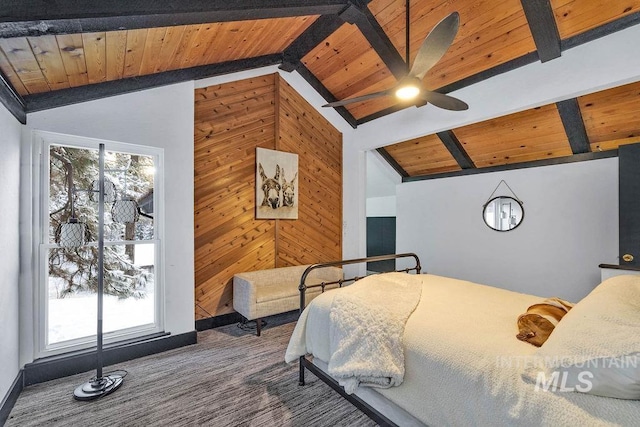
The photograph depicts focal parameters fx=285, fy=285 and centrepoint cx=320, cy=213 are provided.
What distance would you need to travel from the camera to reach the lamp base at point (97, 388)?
2.16 meters

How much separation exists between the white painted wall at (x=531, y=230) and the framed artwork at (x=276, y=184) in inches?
104

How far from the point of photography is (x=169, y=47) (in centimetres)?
261

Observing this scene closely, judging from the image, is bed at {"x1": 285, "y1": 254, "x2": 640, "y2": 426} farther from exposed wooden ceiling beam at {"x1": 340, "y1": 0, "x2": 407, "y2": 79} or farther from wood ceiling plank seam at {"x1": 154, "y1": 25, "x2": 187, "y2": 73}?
exposed wooden ceiling beam at {"x1": 340, "y1": 0, "x2": 407, "y2": 79}

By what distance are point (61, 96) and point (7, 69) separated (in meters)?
0.54

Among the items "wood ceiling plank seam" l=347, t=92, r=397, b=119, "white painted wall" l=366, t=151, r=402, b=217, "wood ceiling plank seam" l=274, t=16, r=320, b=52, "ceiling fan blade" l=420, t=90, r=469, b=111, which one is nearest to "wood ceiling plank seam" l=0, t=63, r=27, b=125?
"wood ceiling plank seam" l=274, t=16, r=320, b=52

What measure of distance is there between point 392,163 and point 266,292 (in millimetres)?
3632

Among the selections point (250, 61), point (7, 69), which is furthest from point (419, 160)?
point (7, 69)

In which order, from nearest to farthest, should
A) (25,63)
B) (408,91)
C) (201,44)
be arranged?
(25,63)
(408,91)
(201,44)

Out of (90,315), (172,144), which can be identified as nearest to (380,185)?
(172,144)

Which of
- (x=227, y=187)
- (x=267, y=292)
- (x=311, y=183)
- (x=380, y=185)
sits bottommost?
Result: (x=267, y=292)

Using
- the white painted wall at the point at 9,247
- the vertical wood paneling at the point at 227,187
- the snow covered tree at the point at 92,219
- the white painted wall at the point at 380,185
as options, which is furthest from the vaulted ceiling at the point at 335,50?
the white painted wall at the point at 380,185

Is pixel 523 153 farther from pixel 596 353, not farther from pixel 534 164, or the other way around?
pixel 596 353

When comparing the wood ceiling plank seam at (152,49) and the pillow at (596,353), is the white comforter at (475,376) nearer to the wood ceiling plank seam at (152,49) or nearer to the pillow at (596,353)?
the pillow at (596,353)

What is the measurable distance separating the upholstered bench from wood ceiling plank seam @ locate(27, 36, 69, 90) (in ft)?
8.27
